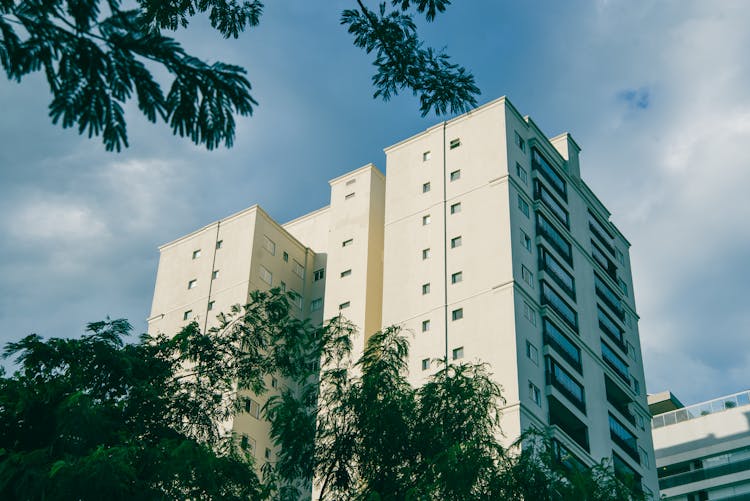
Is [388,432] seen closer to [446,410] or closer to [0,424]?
[446,410]

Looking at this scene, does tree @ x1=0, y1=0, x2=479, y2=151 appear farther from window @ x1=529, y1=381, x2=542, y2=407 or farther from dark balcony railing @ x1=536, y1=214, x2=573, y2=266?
dark balcony railing @ x1=536, y1=214, x2=573, y2=266

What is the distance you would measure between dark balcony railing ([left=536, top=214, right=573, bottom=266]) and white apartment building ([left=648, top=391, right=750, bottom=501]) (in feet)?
65.3

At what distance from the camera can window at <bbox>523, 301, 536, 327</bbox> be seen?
51.6m

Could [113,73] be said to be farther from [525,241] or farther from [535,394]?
[525,241]

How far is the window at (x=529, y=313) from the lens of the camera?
5159cm

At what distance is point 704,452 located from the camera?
70.0 metres

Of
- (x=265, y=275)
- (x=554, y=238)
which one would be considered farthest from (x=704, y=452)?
(x=265, y=275)

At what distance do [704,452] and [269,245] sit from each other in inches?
1295

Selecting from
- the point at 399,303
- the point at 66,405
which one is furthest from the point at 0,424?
the point at 399,303

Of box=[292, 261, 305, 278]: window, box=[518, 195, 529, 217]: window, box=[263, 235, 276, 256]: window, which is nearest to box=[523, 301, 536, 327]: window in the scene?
box=[518, 195, 529, 217]: window

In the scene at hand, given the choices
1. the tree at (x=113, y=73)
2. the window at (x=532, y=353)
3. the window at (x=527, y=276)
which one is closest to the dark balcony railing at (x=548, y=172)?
the window at (x=527, y=276)

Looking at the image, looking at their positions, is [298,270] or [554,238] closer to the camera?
[554,238]

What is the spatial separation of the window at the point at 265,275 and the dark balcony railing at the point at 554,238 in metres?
17.9

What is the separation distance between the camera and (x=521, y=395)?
4791cm
